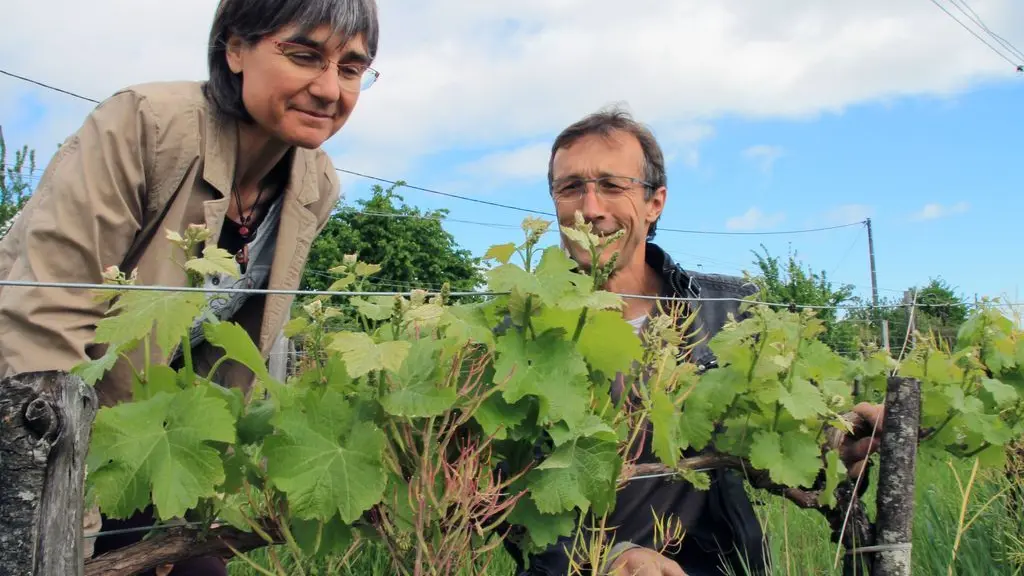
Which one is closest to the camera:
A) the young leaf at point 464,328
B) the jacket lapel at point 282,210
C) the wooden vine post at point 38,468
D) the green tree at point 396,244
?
the wooden vine post at point 38,468

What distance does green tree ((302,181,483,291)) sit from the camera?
2152 cm

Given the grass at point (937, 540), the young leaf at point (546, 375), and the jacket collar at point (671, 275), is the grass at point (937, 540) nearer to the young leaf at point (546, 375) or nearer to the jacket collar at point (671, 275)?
the jacket collar at point (671, 275)

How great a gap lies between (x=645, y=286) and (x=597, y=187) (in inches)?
17.0

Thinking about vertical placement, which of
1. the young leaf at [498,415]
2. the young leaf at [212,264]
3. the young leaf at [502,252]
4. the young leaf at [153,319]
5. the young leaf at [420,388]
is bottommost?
the young leaf at [498,415]

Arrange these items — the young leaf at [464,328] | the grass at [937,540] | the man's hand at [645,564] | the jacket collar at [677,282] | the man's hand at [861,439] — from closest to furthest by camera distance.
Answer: the young leaf at [464,328]
the man's hand at [645,564]
the man's hand at [861,439]
the grass at [937,540]
the jacket collar at [677,282]

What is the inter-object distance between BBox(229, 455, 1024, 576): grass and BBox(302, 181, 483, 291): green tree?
17.5 m

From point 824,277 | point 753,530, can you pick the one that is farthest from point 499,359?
point 824,277

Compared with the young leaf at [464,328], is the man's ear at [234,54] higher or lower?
higher

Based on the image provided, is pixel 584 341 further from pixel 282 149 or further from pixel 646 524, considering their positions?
pixel 282 149

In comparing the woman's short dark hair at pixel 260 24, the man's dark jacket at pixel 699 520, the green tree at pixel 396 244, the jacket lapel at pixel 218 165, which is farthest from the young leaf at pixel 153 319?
the green tree at pixel 396 244

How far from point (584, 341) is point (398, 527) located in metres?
0.49

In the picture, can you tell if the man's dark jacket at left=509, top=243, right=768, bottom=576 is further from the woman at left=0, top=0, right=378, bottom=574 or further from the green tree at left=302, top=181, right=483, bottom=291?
the green tree at left=302, top=181, right=483, bottom=291

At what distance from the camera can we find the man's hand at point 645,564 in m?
2.12

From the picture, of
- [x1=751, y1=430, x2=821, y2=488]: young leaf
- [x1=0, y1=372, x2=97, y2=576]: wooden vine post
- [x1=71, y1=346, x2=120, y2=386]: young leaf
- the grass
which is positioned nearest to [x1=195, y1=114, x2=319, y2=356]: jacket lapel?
the grass
